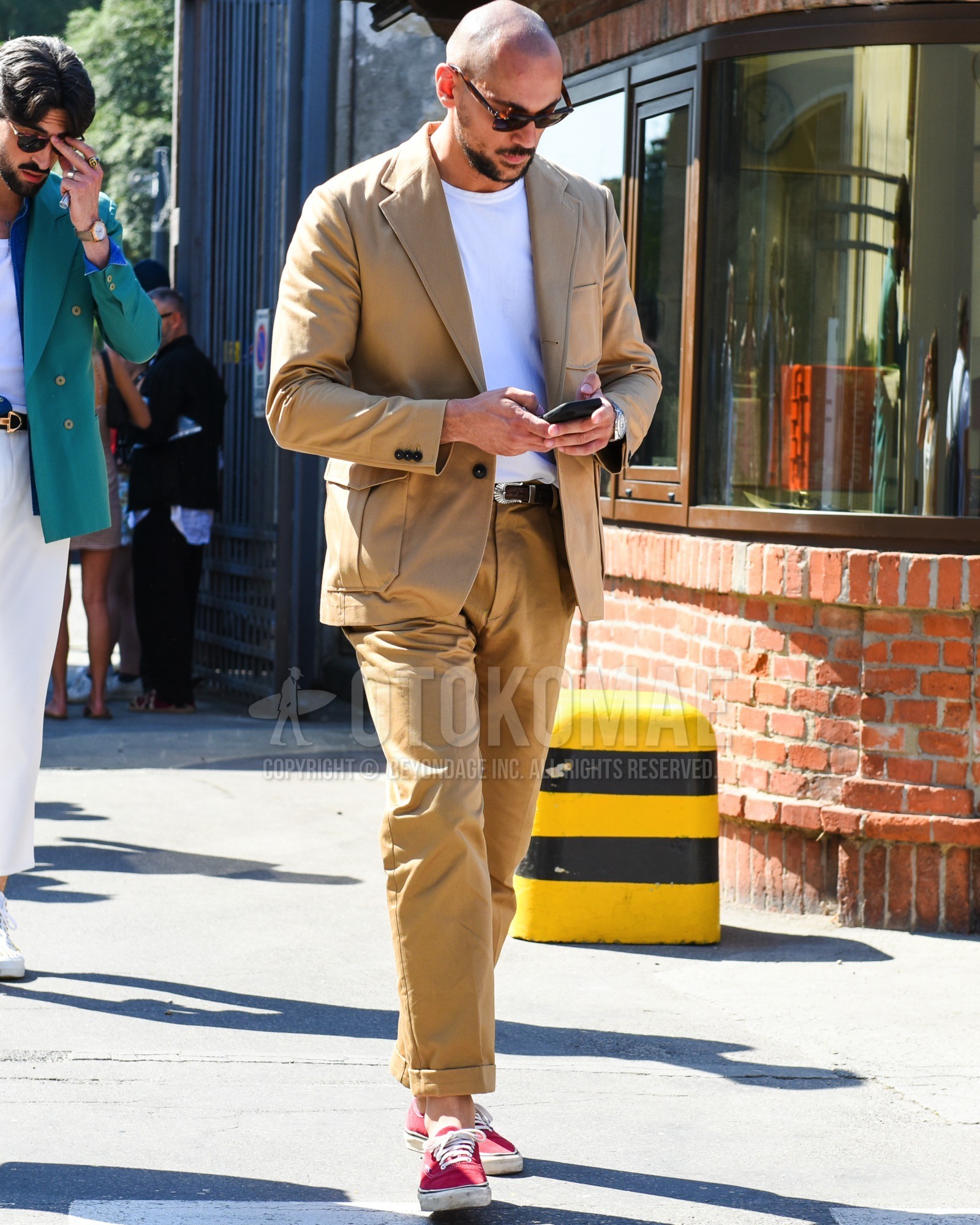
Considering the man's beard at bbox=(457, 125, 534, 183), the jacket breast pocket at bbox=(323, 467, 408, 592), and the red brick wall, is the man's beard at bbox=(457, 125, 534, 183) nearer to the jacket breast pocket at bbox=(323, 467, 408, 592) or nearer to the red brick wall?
the jacket breast pocket at bbox=(323, 467, 408, 592)

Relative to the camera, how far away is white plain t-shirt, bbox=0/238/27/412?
14.1 feet

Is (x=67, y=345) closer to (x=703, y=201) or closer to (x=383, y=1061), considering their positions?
(x=383, y=1061)

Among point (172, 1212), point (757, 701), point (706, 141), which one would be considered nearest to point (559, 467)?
point (172, 1212)

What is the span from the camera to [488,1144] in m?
3.42

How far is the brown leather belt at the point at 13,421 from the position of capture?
4.29 meters

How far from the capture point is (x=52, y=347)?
435 centimetres

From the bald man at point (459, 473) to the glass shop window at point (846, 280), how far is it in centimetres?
206

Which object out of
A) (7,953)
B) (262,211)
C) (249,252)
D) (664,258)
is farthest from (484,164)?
(249,252)

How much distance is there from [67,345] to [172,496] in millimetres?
5078

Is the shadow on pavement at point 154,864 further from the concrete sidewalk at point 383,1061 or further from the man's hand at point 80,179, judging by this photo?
the man's hand at point 80,179

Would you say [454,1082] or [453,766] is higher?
[453,766]

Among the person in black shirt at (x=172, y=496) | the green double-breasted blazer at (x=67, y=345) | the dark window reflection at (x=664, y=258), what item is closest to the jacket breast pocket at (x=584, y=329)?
the green double-breasted blazer at (x=67, y=345)

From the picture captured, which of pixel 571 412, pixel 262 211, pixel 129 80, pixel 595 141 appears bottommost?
pixel 571 412

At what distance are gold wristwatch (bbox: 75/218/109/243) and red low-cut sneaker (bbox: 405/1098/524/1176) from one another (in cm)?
220
